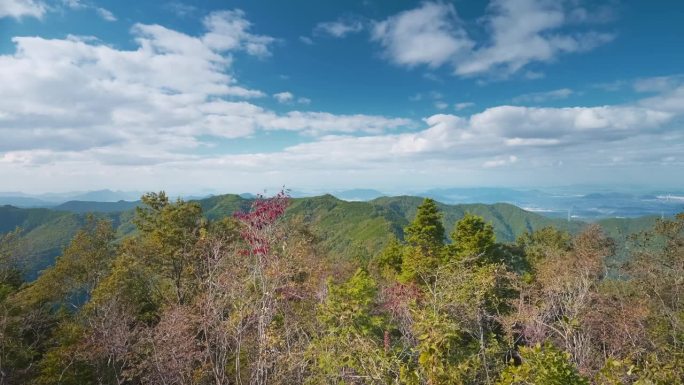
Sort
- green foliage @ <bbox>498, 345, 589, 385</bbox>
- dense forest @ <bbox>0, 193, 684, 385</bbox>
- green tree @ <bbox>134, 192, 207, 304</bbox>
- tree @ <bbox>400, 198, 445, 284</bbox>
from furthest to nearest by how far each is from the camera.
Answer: tree @ <bbox>400, 198, 445, 284</bbox>, green tree @ <bbox>134, 192, 207, 304</bbox>, dense forest @ <bbox>0, 193, 684, 385</bbox>, green foliage @ <bbox>498, 345, 589, 385</bbox>

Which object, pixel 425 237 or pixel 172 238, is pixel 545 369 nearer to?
pixel 172 238

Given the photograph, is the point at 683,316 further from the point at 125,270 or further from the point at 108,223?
the point at 108,223

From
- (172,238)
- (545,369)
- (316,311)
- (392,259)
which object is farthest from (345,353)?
(392,259)

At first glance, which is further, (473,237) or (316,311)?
(473,237)

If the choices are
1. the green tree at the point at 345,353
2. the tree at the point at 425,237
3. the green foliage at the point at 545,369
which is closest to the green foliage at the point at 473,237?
the tree at the point at 425,237

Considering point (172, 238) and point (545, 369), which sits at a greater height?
point (545, 369)

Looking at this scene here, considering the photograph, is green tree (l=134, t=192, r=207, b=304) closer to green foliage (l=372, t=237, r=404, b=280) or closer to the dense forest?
the dense forest

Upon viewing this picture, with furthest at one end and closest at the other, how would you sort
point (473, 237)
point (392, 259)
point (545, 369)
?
point (392, 259), point (473, 237), point (545, 369)

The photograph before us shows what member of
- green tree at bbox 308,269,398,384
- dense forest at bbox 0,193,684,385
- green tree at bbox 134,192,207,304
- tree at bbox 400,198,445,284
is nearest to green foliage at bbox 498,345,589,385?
dense forest at bbox 0,193,684,385
